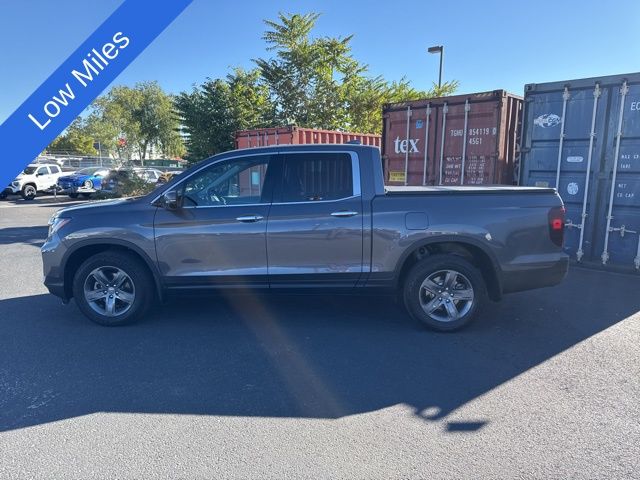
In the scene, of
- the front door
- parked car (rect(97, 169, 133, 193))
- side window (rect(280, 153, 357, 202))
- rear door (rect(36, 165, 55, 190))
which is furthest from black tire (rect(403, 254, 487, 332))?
rear door (rect(36, 165, 55, 190))

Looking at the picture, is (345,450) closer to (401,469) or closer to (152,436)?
(401,469)

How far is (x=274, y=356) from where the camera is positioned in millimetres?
4215

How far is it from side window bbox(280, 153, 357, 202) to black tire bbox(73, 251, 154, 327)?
163 cm

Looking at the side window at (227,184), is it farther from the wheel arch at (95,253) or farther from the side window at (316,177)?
the wheel arch at (95,253)

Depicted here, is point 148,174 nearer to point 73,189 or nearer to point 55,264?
point 73,189

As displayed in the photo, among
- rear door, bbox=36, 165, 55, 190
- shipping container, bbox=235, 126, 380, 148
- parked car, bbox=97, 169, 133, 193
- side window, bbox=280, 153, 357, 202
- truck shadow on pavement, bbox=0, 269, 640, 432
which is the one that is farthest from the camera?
rear door, bbox=36, 165, 55, 190

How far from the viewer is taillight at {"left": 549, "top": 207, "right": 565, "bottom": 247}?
4633 mm

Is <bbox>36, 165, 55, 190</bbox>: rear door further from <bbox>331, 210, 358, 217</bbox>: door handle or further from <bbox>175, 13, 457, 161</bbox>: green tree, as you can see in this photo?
<bbox>331, 210, 358, 217</bbox>: door handle

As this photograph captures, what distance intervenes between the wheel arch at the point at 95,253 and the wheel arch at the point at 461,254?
246 centimetres

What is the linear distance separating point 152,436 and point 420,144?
7.45 metres

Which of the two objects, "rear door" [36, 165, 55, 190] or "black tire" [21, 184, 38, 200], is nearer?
"black tire" [21, 184, 38, 200]

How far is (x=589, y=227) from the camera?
7320mm

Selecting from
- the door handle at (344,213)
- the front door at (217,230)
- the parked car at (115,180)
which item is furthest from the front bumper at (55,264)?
the parked car at (115,180)

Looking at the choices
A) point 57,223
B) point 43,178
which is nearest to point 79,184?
point 43,178
